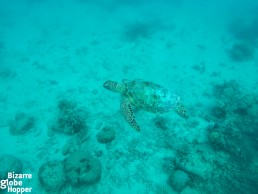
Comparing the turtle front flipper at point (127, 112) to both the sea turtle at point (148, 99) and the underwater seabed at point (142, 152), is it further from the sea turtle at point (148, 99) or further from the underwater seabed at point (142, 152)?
the underwater seabed at point (142, 152)

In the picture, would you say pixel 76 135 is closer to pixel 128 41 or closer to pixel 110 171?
pixel 110 171

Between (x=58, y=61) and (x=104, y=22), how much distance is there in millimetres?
6868

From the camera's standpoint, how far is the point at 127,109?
675 cm

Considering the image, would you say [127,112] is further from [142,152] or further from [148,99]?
[142,152]

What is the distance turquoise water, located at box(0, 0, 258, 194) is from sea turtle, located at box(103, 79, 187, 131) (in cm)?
3

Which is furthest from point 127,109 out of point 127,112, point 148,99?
point 148,99

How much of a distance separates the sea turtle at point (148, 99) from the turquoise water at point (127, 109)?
29mm

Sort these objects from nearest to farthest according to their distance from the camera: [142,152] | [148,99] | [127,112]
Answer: [148,99], [127,112], [142,152]

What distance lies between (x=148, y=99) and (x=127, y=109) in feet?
2.38

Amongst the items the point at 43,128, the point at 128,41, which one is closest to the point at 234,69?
the point at 128,41

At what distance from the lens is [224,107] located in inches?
332

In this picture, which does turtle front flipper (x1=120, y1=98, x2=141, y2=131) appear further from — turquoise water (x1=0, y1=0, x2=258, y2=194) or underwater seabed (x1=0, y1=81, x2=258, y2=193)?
underwater seabed (x1=0, y1=81, x2=258, y2=193)

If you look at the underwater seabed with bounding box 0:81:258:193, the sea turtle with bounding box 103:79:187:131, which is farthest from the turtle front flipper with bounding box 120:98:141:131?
the underwater seabed with bounding box 0:81:258:193

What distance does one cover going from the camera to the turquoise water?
6.29m
